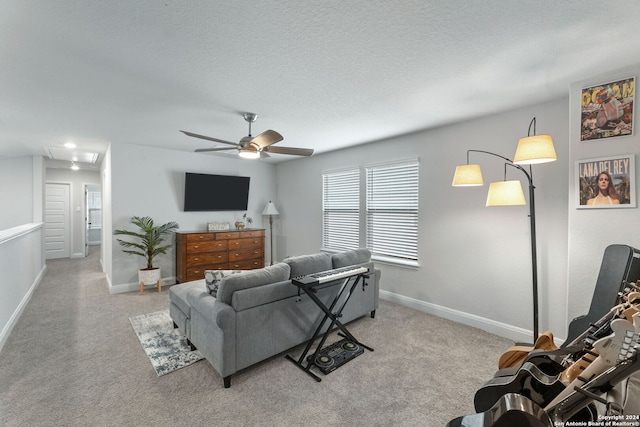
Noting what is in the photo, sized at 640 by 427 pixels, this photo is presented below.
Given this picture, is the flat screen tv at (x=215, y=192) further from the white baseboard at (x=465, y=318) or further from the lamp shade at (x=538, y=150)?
the lamp shade at (x=538, y=150)

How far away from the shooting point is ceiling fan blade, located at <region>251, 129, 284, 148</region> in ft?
8.32

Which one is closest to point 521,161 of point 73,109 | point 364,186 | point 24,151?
point 364,186

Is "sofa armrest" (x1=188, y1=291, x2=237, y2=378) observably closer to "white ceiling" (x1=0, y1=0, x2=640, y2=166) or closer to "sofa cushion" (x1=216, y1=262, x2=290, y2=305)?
"sofa cushion" (x1=216, y1=262, x2=290, y2=305)

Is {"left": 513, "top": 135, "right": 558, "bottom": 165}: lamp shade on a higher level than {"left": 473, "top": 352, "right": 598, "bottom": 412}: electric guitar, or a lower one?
higher

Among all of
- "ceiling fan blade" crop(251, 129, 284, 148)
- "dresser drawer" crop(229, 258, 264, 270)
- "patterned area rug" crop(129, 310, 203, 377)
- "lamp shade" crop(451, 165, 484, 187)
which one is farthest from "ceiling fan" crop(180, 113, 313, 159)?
"dresser drawer" crop(229, 258, 264, 270)

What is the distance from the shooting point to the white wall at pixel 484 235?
2682 mm

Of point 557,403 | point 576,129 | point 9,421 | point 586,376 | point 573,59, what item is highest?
point 573,59

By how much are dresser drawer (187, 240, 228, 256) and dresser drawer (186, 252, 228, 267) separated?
7 centimetres

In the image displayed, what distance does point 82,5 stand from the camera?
4.69 ft

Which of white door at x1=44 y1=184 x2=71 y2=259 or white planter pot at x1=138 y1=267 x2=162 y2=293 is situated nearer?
white planter pot at x1=138 y1=267 x2=162 y2=293

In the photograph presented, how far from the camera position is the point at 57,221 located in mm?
7145

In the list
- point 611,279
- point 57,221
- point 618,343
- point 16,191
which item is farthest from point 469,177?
point 57,221

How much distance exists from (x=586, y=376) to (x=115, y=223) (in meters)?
5.43

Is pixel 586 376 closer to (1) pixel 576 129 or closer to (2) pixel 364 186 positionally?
(1) pixel 576 129
